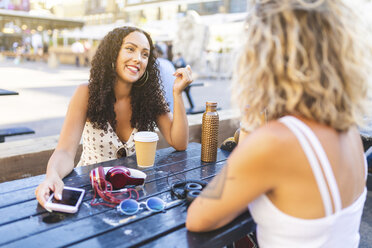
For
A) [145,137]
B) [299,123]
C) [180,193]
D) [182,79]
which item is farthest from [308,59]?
[182,79]

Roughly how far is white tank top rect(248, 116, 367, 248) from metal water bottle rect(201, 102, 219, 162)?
845 mm

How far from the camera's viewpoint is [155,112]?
90.3 inches

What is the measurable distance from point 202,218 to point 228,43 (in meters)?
18.0

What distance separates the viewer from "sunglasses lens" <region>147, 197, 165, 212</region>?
128 centimetres

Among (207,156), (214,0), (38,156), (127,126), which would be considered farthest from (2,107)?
(214,0)

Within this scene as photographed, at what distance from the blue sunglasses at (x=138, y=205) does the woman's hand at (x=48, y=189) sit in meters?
0.26

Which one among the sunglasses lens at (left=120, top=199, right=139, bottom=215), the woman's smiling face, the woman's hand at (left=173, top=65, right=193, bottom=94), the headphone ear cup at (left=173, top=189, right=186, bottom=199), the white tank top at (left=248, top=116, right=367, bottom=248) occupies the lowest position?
the headphone ear cup at (left=173, top=189, right=186, bottom=199)

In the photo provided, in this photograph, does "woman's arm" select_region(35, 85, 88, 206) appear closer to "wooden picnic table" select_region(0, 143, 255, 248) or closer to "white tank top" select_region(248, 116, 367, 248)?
"wooden picnic table" select_region(0, 143, 255, 248)

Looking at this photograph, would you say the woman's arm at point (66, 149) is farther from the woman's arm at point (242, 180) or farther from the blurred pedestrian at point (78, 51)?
the blurred pedestrian at point (78, 51)

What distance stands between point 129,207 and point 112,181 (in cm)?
23

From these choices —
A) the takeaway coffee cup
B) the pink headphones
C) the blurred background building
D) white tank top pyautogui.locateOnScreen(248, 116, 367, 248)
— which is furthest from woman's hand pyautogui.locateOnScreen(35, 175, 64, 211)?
the blurred background building

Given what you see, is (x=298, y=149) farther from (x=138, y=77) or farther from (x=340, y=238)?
(x=138, y=77)

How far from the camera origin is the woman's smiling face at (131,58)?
85.1 inches

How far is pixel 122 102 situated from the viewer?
7.48ft
